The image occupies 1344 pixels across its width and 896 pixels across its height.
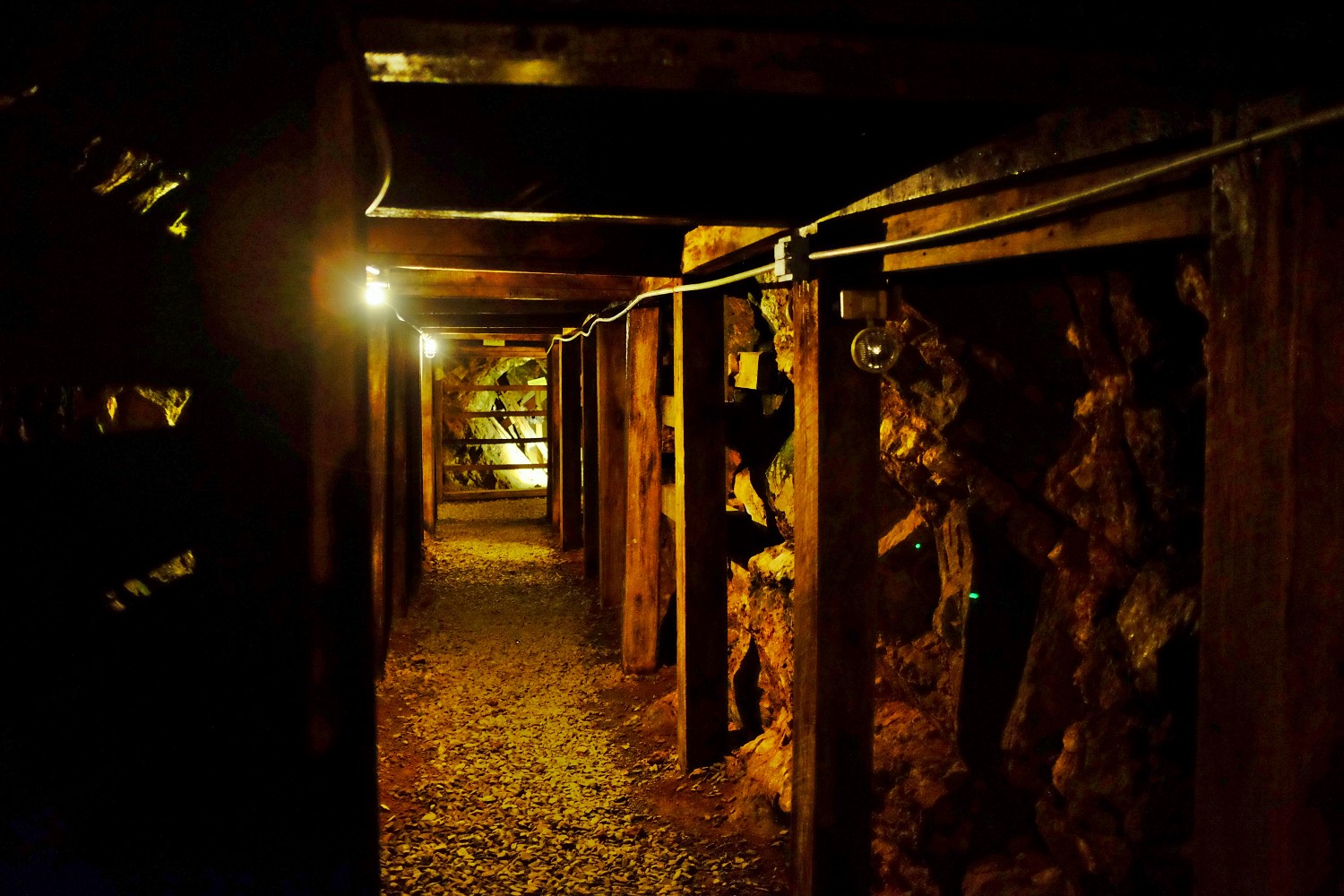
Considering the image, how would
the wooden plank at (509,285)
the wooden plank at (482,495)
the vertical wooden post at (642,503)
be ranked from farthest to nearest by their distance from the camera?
1. the wooden plank at (482,495)
2. the wooden plank at (509,285)
3. the vertical wooden post at (642,503)

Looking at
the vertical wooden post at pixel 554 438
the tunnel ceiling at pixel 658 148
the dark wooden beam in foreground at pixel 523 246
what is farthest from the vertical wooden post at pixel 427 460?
the tunnel ceiling at pixel 658 148

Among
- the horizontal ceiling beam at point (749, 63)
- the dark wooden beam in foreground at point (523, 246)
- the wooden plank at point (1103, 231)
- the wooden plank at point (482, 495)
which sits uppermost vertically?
the dark wooden beam in foreground at point (523, 246)

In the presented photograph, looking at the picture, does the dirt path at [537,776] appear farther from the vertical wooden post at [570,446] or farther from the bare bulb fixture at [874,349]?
the vertical wooden post at [570,446]

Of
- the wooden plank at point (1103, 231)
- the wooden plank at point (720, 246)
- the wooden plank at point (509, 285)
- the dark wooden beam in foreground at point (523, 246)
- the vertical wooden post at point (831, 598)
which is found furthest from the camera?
the wooden plank at point (509, 285)

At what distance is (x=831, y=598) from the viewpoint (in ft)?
9.51

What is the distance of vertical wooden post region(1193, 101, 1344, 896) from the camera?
1.47 metres

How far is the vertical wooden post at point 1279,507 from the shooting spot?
1.47 m

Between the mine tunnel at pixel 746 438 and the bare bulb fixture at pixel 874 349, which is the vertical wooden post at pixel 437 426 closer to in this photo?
the mine tunnel at pixel 746 438

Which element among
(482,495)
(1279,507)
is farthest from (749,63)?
(482,495)

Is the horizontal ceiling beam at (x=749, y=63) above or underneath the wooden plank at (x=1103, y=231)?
above

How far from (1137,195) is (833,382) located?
1098 millimetres

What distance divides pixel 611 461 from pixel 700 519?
2970 millimetres

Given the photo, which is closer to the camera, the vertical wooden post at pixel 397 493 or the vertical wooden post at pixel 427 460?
the vertical wooden post at pixel 397 493

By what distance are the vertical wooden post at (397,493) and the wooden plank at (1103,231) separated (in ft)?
16.5
